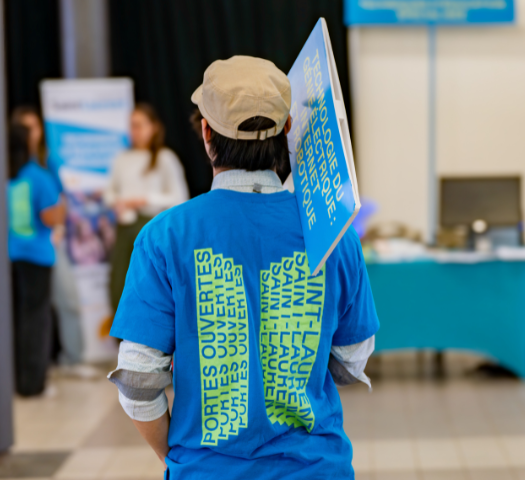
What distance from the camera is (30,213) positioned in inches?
152

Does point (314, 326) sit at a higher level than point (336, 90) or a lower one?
lower

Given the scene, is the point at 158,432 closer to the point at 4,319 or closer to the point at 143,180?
the point at 4,319

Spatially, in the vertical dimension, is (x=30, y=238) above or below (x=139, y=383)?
below

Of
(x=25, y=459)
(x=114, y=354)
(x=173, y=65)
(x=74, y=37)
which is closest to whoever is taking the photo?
(x=25, y=459)

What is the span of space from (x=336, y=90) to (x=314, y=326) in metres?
0.35

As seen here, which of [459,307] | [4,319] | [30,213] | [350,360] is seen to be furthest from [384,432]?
[30,213]

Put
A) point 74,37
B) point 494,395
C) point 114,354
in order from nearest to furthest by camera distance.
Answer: point 494,395 → point 114,354 → point 74,37

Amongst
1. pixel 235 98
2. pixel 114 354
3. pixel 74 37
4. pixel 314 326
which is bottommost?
pixel 114 354

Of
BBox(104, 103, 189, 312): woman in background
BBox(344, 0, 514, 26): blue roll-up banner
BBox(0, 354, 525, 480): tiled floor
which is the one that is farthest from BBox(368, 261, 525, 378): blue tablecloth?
BBox(344, 0, 514, 26): blue roll-up banner

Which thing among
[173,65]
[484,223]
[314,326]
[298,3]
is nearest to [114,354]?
[173,65]

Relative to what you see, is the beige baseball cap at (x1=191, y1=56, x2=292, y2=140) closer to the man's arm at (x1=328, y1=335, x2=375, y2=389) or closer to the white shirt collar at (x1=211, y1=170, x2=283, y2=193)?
the white shirt collar at (x1=211, y1=170, x2=283, y2=193)

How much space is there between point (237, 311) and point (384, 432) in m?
2.43

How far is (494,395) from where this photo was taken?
146 inches

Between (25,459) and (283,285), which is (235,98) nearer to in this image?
(283,285)
